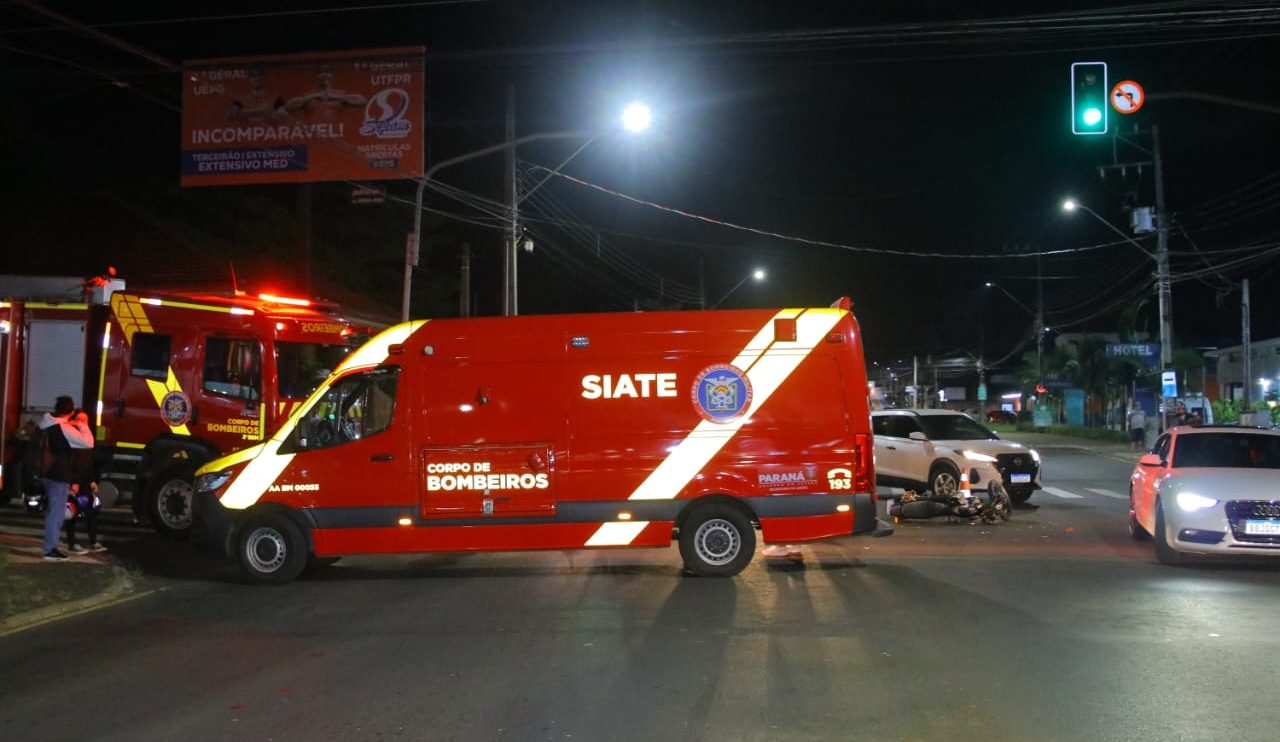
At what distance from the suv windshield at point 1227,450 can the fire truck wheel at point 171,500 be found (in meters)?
12.0

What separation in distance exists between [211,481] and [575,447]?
3842mm

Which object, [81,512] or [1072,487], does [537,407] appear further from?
[1072,487]

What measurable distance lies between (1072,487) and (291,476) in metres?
16.7

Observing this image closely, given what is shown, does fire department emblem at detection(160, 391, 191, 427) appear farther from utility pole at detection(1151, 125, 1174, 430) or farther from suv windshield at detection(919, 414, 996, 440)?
utility pole at detection(1151, 125, 1174, 430)

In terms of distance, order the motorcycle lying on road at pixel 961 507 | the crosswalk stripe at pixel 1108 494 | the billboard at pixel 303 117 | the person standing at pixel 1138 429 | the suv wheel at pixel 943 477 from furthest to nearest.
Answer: the person standing at pixel 1138 429, the crosswalk stripe at pixel 1108 494, the suv wheel at pixel 943 477, the billboard at pixel 303 117, the motorcycle lying on road at pixel 961 507

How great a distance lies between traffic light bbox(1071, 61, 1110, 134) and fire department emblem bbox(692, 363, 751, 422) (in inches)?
225

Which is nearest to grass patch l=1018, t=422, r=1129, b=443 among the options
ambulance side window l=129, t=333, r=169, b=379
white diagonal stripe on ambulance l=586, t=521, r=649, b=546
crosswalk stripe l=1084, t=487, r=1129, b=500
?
crosswalk stripe l=1084, t=487, r=1129, b=500

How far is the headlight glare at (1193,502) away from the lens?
10266 mm

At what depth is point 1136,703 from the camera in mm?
5855

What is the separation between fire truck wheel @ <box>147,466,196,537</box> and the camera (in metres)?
12.9

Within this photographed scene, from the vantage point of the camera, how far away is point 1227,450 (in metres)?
11.4

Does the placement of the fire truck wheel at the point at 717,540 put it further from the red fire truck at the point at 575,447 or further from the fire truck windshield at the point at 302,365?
the fire truck windshield at the point at 302,365

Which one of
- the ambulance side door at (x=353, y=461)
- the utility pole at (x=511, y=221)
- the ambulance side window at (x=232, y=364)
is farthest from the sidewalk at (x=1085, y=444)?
the ambulance side door at (x=353, y=461)

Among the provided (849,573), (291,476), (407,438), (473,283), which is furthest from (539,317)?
(473,283)
